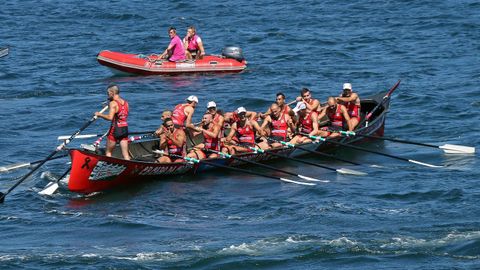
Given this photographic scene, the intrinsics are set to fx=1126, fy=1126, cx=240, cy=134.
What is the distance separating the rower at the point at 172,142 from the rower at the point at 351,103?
5.10 meters

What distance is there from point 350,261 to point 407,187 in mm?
5419

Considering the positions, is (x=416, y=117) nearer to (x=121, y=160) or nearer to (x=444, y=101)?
(x=444, y=101)

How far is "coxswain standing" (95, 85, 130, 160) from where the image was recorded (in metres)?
25.0

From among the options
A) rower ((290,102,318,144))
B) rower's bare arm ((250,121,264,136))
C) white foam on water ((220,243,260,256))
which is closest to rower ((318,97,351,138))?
rower ((290,102,318,144))

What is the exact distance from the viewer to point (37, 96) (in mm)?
36656

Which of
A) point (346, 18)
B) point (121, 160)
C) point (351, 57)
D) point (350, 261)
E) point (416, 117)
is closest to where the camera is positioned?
point (350, 261)

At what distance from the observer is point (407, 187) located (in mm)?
25812

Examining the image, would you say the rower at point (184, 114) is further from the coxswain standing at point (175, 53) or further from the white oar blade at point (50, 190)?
the coxswain standing at point (175, 53)

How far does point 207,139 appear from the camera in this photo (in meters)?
26.9

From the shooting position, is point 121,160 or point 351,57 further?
point 351,57

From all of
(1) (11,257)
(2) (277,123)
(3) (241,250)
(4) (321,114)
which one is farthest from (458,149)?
(1) (11,257)

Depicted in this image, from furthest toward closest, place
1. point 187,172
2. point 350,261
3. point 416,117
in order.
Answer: point 416,117 → point 187,172 → point 350,261

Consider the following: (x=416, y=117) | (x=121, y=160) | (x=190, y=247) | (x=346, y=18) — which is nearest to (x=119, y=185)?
(x=121, y=160)

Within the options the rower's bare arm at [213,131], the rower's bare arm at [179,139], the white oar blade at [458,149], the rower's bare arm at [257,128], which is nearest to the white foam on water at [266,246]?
the rower's bare arm at [179,139]
